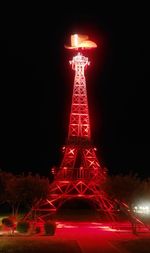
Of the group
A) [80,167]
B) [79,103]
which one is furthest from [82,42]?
[80,167]

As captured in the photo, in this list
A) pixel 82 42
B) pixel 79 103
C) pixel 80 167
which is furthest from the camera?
pixel 79 103

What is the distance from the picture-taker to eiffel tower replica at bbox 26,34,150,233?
171ft

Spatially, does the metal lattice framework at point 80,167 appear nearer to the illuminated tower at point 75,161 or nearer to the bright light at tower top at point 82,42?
the illuminated tower at point 75,161

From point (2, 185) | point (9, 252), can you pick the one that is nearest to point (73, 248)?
point (9, 252)

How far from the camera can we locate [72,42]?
5469 centimetres

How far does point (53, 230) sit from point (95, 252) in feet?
33.8

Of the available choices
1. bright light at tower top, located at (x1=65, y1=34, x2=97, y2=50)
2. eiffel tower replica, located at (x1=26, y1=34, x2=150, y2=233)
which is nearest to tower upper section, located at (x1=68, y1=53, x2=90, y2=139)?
eiffel tower replica, located at (x1=26, y1=34, x2=150, y2=233)

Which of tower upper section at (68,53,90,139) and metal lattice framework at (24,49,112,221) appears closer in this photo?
metal lattice framework at (24,49,112,221)

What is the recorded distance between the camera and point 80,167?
54.4 m

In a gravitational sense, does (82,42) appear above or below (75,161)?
above

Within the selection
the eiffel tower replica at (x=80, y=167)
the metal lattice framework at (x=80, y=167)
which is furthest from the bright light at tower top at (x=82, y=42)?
the metal lattice framework at (x=80, y=167)

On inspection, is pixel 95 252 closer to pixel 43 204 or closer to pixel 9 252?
pixel 9 252

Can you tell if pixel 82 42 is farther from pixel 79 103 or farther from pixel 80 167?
pixel 80 167

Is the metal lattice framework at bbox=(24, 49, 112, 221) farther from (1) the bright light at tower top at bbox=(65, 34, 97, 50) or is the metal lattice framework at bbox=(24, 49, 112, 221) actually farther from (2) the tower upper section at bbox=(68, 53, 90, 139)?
(1) the bright light at tower top at bbox=(65, 34, 97, 50)
